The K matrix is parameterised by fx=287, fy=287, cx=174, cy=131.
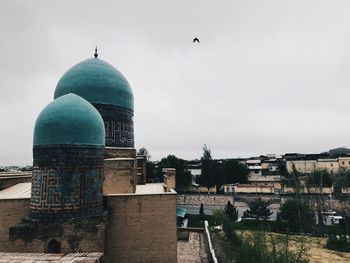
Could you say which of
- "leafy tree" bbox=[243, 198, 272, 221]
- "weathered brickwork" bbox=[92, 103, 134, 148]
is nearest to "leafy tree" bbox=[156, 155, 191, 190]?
"leafy tree" bbox=[243, 198, 272, 221]

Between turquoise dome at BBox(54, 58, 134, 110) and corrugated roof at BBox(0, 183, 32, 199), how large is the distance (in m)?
4.70

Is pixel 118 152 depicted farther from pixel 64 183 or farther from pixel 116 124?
pixel 64 183

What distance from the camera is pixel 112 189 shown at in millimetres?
12273

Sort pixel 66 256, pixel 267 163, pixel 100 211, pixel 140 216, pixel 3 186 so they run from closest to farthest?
pixel 66 256
pixel 100 211
pixel 140 216
pixel 3 186
pixel 267 163

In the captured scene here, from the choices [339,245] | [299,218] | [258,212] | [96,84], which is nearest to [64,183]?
[96,84]

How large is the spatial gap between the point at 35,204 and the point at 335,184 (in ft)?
121

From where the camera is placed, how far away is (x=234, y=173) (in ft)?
141

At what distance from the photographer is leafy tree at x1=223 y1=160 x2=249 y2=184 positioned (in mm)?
42719

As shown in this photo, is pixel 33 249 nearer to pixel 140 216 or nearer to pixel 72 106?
pixel 140 216

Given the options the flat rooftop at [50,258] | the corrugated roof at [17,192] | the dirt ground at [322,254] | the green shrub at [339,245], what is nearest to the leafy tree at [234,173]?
the dirt ground at [322,254]

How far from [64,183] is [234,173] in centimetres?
3605

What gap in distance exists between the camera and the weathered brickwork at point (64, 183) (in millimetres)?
9461

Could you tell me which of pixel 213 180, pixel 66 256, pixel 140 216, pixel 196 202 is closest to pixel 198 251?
pixel 140 216

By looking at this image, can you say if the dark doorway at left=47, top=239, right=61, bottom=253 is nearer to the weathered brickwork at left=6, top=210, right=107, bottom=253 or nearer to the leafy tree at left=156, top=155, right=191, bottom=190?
the weathered brickwork at left=6, top=210, right=107, bottom=253
